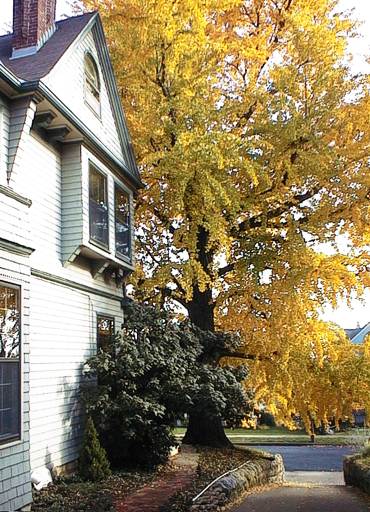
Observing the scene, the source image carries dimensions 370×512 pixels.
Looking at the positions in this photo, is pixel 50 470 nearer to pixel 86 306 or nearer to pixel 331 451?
pixel 86 306

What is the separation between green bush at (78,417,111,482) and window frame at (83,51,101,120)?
655 cm

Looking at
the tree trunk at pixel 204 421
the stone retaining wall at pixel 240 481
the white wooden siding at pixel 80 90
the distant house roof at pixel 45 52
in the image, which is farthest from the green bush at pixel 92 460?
the distant house roof at pixel 45 52

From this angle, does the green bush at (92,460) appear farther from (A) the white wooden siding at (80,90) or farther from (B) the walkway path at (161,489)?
(A) the white wooden siding at (80,90)

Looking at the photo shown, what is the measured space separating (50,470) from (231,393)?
4909 millimetres

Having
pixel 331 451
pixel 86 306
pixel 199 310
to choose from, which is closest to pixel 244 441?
pixel 331 451

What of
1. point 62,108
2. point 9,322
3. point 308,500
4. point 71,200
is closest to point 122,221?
point 71,200

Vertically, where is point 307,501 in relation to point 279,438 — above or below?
above

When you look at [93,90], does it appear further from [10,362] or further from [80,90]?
[10,362]

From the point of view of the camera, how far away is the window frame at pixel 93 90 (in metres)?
12.2

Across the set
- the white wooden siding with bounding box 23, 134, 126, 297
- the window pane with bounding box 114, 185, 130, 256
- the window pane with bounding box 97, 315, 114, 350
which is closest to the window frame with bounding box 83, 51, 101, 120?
the white wooden siding with bounding box 23, 134, 126, 297

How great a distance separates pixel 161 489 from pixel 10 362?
365cm

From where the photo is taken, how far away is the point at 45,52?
1132 cm

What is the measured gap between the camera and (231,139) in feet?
39.1

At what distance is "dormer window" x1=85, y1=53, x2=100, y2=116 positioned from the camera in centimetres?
1234
